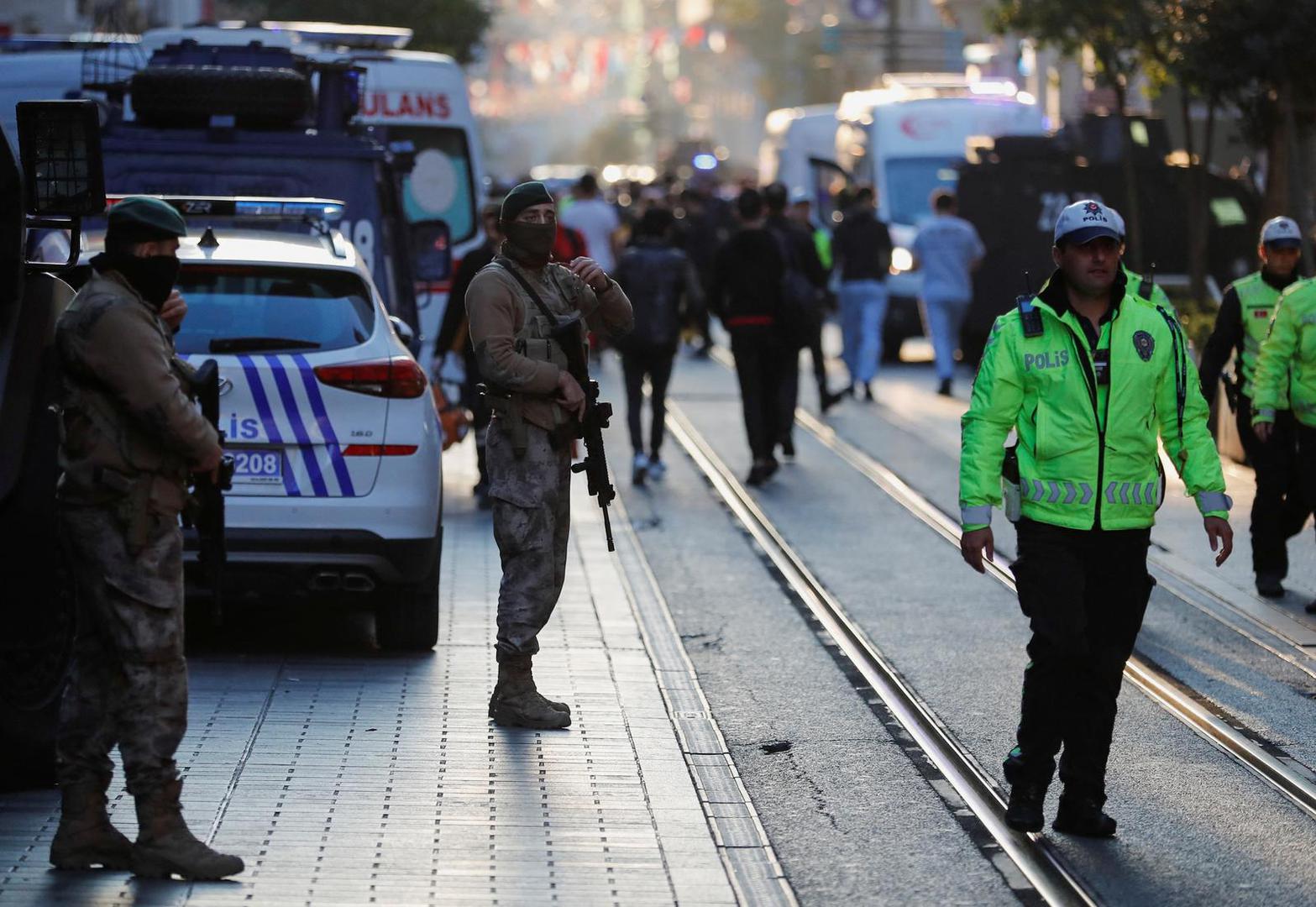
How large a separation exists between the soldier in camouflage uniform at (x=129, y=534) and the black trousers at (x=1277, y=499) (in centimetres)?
644

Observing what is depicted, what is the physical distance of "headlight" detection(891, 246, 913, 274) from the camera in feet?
87.1

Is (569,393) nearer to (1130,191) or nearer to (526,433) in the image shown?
(526,433)

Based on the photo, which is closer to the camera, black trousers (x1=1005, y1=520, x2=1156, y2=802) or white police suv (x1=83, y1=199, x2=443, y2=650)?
black trousers (x1=1005, y1=520, x2=1156, y2=802)

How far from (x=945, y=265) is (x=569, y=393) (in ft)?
46.3

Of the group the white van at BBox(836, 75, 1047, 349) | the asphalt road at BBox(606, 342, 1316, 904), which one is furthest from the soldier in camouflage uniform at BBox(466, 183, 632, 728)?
the white van at BBox(836, 75, 1047, 349)

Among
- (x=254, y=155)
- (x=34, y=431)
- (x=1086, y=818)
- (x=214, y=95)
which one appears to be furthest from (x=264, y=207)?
(x=1086, y=818)

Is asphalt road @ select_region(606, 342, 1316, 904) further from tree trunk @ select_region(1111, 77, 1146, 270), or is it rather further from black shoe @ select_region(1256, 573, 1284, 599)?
tree trunk @ select_region(1111, 77, 1146, 270)

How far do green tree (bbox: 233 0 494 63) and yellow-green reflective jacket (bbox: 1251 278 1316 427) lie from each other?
81.7 feet

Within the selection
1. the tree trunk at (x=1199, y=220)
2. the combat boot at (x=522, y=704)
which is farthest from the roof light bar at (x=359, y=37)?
the combat boot at (x=522, y=704)

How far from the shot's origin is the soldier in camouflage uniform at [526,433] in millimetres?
A: 8086

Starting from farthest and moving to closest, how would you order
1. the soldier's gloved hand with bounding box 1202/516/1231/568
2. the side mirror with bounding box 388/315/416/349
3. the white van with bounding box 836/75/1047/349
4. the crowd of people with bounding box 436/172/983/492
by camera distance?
the white van with bounding box 836/75/1047/349
the crowd of people with bounding box 436/172/983/492
the side mirror with bounding box 388/315/416/349
the soldier's gloved hand with bounding box 1202/516/1231/568

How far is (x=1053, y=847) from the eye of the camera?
261 inches

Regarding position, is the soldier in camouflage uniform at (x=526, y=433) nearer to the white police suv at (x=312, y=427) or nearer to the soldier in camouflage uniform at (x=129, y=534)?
the white police suv at (x=312, y=427)

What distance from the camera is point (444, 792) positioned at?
715 centimetres
